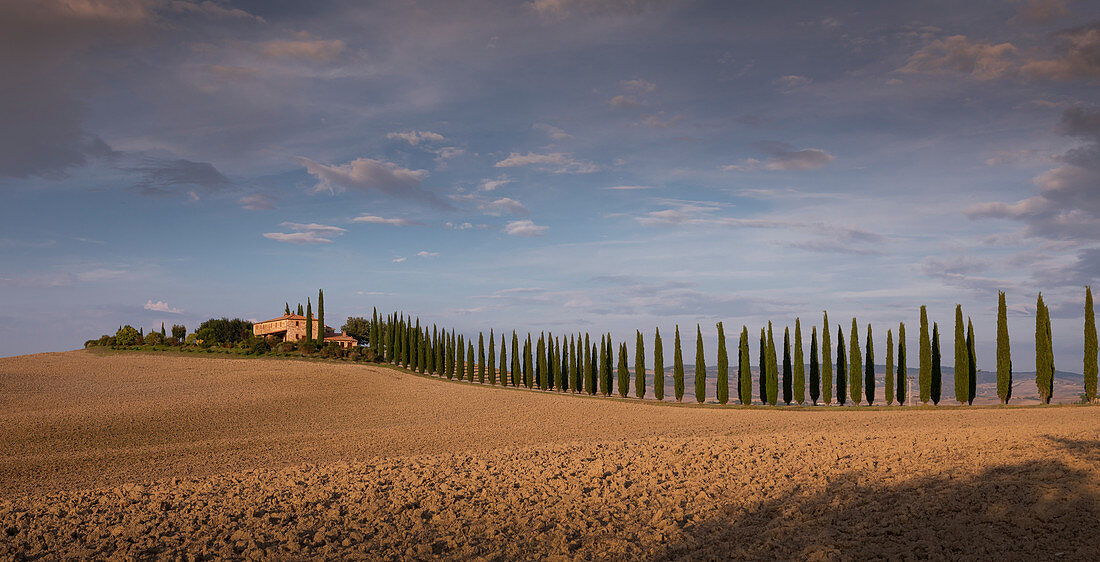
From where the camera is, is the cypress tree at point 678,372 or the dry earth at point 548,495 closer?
the dry earth at point 548,495

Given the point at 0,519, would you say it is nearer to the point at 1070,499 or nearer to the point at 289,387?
the point at 1070,499

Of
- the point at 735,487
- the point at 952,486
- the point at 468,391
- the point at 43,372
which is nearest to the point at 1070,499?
the point at 952,486

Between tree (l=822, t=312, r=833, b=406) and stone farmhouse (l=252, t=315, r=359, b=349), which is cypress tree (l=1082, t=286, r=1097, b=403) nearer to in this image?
tree (l=822, t=312, r=833, b=406)

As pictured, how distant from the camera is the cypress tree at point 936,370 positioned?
3778 cm

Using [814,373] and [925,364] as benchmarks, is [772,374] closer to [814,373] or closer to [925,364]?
[814,373]

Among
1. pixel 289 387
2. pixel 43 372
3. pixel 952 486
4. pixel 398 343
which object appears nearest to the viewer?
pixel 952 486

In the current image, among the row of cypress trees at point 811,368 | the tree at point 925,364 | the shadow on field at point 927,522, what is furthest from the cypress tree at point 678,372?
the shadow on field at point 927,522

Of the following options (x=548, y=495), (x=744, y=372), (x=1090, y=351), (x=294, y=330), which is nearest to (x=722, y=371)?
(x=744, y=372)

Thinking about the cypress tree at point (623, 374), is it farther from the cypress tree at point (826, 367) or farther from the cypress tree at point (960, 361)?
the cypress tree at point (960, 361)

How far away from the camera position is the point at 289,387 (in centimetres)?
3747

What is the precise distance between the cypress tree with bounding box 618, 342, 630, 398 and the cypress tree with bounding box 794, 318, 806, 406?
461 inches

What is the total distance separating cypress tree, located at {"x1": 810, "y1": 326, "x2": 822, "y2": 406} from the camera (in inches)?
1601

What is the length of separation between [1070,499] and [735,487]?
4797 mm

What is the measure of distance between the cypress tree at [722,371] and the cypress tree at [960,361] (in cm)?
1296
